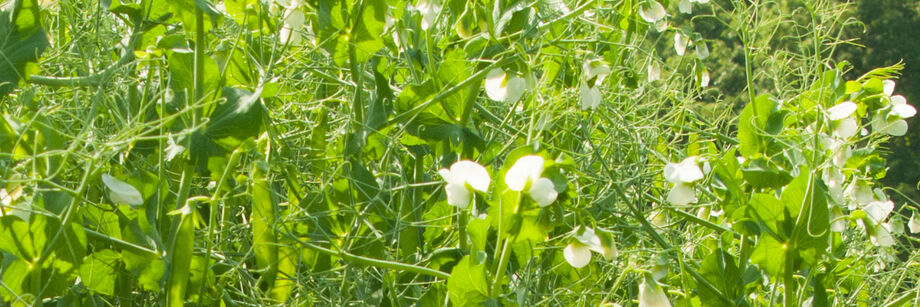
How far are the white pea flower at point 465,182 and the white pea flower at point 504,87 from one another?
2.9 inches

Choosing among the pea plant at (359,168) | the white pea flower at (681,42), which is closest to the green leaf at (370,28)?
the pea plant at (359,168)

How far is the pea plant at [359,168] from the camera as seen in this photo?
564 millimetres

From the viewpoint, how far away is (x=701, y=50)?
111 cm

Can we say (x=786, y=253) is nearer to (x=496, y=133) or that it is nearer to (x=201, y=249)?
(x=496, y=133)

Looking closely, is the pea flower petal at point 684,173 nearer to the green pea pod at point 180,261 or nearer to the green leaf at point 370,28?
the green leaf at point 370,28

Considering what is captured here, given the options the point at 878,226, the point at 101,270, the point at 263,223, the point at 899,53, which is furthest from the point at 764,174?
the point at 899,53

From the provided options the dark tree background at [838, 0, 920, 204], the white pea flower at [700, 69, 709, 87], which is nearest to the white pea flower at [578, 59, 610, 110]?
the white pea flower at [700, 69, 709, 87]

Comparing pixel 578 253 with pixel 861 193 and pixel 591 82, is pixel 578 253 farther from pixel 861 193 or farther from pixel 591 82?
pixel 861 193

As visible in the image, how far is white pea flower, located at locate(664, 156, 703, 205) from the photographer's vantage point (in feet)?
2.29

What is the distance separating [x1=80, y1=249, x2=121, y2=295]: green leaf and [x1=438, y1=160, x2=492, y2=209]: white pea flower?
217 millimetres

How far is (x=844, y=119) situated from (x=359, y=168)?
0.38m

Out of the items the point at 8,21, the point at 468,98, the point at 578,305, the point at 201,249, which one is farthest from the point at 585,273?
the point at 8,21

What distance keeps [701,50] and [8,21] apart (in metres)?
0.77

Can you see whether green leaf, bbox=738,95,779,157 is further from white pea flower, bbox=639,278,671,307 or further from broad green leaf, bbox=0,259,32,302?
broad green leaf, bbox=0,259,32,302
